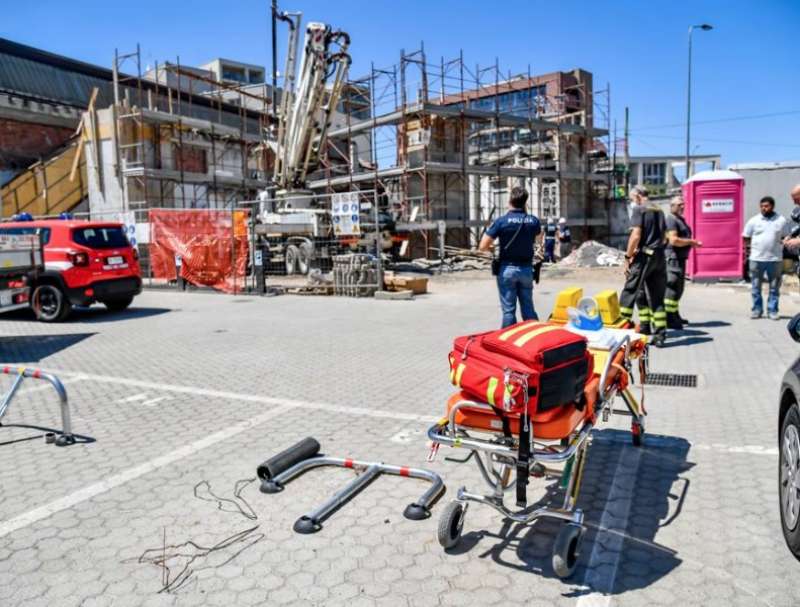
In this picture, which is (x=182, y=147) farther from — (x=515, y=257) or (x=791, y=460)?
(x=791, y=460)

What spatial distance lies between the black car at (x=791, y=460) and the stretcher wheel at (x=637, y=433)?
1.27 metres

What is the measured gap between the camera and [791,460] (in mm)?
3186

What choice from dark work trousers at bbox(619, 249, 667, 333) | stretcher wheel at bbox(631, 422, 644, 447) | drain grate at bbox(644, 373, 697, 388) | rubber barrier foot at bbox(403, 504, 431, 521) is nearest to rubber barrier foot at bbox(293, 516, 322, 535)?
rubber barrier foot at bbox(403, 504, 431, 521)

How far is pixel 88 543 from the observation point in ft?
11.4

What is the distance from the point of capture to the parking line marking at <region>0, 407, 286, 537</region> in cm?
376

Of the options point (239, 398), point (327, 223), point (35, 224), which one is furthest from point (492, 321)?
point (327, 223)

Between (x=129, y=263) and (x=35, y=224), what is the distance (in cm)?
168

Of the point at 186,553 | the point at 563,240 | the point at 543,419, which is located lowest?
the point at 186,553

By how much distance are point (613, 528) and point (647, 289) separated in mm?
5154

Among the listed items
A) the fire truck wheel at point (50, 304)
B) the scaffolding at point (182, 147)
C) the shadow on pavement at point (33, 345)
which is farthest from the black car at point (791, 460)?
the scaffolding at point (182, 147)

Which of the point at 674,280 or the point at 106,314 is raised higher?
the point at 674,280

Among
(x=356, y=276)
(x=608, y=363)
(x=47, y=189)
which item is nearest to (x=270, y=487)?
(x=608, y=363)

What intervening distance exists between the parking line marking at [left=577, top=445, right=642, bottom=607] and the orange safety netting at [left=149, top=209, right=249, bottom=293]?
13021 mm

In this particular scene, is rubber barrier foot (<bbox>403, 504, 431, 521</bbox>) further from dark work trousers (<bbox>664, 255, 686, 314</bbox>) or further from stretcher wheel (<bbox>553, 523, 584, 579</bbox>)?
dark work trousers (<bbox>664, 255, 686, 314</bbox>)
